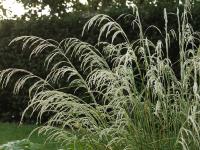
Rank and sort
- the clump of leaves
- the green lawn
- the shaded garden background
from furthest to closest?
the shaded garden background < the green lawn < the clump of leaves

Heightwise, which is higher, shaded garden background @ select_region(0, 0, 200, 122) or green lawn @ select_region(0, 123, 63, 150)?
shaded garden background @ select_region(0, 0, 200, 122)

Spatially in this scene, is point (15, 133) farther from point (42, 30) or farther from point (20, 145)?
point (20, 145)

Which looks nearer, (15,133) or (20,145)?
(20,145)

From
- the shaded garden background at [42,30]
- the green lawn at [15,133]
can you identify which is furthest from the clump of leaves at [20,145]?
the shaded garden background at [42,30]

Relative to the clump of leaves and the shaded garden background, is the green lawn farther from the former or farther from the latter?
the clump of leaves

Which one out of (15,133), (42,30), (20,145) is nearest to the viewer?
(20,145)

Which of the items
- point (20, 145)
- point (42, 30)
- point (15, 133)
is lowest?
point (15, 133)

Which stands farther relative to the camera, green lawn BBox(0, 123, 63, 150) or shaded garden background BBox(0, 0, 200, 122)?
shaded garden background BBox(0, 0, 200, 122)

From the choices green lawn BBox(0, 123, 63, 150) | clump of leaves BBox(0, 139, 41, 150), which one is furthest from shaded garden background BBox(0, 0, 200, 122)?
clump of leaves BBox(0, 139, 41, 150)

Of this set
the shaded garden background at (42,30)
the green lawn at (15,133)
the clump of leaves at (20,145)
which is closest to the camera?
the clump of leaves at (20,145)

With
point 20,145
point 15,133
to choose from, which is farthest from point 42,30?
point 20,145

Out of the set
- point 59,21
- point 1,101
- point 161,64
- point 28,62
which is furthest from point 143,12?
point 161,64

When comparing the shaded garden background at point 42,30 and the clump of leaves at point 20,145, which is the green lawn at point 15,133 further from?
the clump of leaves at point 20,145

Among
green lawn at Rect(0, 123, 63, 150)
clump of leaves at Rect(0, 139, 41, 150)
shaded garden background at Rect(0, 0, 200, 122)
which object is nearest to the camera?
clump of leaves at Rect(0, 139, 41, 150)
